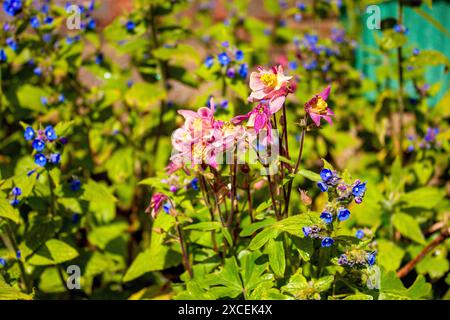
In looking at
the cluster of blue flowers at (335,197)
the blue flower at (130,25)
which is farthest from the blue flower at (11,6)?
the cluster of blue flowers at (335,197)

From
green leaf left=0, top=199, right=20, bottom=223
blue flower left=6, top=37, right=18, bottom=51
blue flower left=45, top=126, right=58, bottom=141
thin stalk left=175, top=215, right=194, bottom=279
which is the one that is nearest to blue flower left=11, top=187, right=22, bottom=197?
green leaf left=0, top=199, right=20, bottom=223

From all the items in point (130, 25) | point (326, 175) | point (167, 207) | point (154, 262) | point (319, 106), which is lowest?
point (154, 262)

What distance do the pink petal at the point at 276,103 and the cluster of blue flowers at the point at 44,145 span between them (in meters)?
0.94

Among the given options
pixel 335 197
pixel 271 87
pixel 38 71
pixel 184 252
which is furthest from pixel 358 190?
pixel 38 71

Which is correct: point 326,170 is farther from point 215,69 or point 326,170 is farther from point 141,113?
point 141,113

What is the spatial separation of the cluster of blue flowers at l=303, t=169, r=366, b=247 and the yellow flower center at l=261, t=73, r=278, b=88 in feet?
1.05

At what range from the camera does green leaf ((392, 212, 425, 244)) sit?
262cm

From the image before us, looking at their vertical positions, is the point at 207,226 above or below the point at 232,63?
below

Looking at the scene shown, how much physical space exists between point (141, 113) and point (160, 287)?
1.30m

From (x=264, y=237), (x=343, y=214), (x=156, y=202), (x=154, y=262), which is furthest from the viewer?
(x=154, y=262)

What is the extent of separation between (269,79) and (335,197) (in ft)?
1.42

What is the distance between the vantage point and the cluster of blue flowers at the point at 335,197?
5.95ft

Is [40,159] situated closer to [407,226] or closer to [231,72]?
[231,72]

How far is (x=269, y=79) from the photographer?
1815mm
